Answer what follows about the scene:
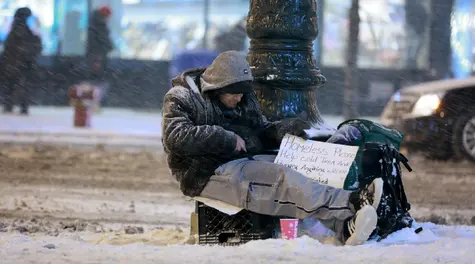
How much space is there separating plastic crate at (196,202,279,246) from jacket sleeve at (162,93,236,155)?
0.45m

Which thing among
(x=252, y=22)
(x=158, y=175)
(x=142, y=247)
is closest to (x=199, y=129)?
(x=142, y=247)

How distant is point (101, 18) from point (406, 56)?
6.99m

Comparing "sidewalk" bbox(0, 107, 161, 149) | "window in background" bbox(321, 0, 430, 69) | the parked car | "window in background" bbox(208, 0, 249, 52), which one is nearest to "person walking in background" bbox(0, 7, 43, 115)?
"sidewalk" bbox(0, 107, 161, 149)

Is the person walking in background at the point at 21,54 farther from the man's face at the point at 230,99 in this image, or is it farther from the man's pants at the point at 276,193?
the man's pants at the point at 276,193

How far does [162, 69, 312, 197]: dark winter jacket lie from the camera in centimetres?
573

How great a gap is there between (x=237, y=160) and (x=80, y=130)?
421 inches

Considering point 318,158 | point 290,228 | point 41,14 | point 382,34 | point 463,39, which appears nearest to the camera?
point 290,228

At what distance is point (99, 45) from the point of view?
2133 centimetres

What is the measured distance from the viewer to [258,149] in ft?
20.3

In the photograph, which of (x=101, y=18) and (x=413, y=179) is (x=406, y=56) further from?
(x=413, y=179)

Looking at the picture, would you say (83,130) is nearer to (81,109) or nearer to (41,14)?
(81,109)

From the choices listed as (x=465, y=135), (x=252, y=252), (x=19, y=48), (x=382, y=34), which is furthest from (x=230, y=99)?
(x=382, y=34)

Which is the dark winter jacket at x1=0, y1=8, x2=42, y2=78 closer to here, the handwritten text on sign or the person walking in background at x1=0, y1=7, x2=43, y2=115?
the person walking in background at x1=0, y1=7, x2=43, y2=115

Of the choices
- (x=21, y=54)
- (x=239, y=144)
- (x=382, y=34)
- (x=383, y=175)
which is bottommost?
(x=21, y=54)
